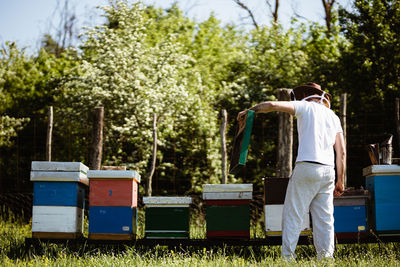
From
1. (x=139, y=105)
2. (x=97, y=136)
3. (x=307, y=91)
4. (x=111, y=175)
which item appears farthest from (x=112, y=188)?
(x=139, y=105)

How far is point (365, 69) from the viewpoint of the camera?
34.0 feet

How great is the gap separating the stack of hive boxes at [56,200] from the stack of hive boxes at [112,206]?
0.20 metres

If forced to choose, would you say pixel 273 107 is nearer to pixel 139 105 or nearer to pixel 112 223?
pixel 112 223

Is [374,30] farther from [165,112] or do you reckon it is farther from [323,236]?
[323,236]

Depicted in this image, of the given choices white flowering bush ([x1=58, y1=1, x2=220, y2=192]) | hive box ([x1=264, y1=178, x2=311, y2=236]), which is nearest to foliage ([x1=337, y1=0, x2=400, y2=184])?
white flowering bush ([x1=58, y1=1, x2=220, y2=192])

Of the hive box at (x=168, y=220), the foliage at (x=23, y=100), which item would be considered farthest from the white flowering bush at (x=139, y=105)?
the hive box at (x=168, y=220)

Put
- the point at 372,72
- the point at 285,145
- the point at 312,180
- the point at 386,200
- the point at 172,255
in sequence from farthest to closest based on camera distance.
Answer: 1. the point at 372,72
2. the point at 285,145
3. the point at 386,200
4. the point at 172,255
5. the point at 312,180

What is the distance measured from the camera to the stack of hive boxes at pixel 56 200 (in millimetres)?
5227

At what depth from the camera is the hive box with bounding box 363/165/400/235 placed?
509cm

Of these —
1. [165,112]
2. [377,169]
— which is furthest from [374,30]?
[377,169]

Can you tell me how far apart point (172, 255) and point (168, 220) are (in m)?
0.49

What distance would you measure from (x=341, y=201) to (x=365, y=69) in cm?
607

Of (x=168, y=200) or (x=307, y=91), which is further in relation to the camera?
(x=168, y=200)

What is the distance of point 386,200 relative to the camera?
5094 mm
